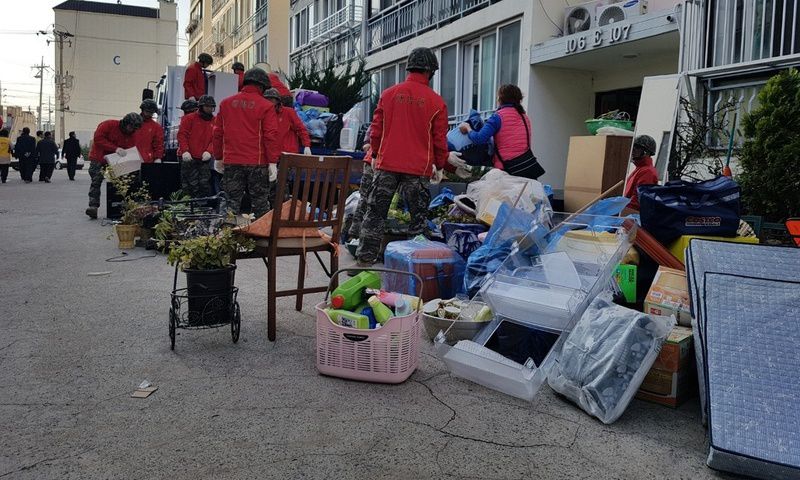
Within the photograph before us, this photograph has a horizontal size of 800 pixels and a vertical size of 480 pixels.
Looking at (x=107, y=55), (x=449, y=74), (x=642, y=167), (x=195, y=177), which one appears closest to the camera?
(x=642, y=167)

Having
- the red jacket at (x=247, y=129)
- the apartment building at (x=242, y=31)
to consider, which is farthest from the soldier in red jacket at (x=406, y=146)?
the apartment building at (x=242, y=31)

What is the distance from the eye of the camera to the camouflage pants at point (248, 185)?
25.1 ft

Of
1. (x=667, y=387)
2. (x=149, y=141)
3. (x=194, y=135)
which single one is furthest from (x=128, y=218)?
(x=667, y=387)

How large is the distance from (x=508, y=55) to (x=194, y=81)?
5985 millimetres

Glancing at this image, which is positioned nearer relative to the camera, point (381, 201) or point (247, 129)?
point (381, 201)

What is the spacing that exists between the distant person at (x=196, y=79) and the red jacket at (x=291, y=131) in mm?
3675

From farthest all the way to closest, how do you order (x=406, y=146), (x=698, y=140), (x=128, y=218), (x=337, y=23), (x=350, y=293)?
(x=337, y=23)
(x=128, y=218)
(x=698, y=140)
(x=406, y=146)
(x=350, y=293)

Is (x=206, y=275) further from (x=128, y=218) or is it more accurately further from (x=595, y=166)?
(x=595, y=166)

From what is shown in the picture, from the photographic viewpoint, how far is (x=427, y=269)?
514cm

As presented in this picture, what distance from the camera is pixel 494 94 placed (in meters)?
13.3

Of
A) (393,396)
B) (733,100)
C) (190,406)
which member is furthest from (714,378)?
(733,100)

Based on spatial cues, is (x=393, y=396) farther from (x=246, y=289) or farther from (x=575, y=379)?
(x=246, y=289)

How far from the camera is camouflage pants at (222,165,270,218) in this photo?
766cm

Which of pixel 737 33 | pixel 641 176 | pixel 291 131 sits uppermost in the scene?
pixel 737 33
